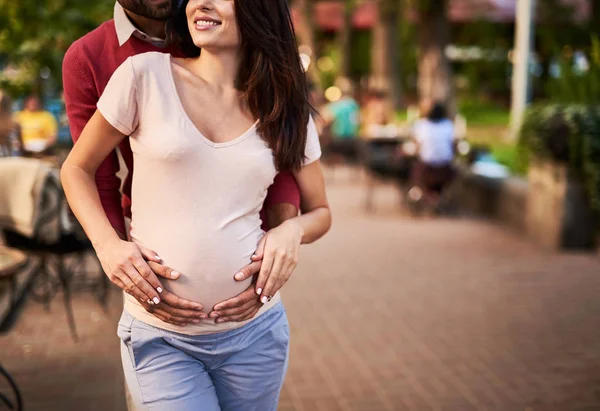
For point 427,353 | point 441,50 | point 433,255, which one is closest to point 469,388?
point 427,353

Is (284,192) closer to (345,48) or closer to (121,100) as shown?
(121,100)

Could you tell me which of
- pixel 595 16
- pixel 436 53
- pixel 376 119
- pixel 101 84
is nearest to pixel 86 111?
pixel 101 84

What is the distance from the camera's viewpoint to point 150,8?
2191 mm

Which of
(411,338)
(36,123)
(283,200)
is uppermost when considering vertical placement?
(283,200)

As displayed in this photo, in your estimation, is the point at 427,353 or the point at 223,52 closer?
the point at 223,52

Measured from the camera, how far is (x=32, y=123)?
988 centimetres

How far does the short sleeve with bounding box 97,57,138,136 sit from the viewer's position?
2037mm

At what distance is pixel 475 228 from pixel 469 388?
5951 mm

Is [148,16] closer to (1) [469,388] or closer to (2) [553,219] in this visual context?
(1) [469,388]

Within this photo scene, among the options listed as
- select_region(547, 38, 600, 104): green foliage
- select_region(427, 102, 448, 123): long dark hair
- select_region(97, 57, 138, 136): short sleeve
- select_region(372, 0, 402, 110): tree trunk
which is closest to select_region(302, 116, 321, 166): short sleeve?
select_region(97, 57, 138, 136): short sleeve

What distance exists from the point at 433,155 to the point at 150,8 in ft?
31.5

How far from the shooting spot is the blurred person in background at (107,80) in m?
2.09

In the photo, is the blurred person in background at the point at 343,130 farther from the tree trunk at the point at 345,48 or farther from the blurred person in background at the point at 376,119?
the tree trunk at the point at 345,48

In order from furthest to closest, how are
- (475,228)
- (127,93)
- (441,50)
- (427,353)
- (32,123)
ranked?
1. (441,50)
2. (475,228)
3. (32,123)
4. (427,353)
5. (127,93)
